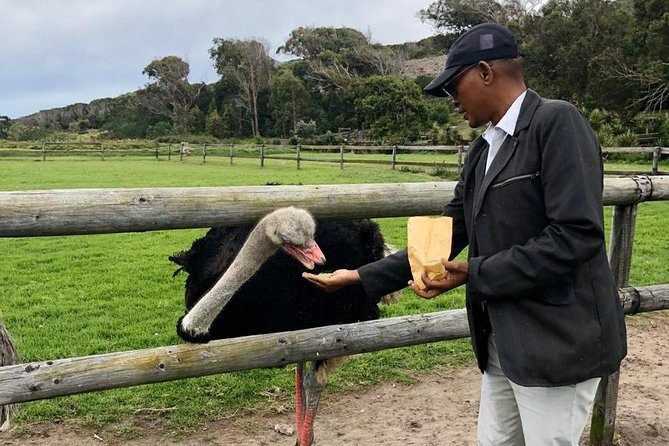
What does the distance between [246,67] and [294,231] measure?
60749 mm

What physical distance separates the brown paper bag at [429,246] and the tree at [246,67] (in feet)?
184

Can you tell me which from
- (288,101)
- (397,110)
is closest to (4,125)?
(288,101)

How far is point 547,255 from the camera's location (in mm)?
1668

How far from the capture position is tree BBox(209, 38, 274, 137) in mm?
58844

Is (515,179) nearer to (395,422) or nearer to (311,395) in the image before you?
(311,395)

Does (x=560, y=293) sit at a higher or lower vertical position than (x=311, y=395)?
higher

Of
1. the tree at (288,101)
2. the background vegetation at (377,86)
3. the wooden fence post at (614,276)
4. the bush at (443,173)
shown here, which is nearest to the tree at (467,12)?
the background vegetation at (377,86)

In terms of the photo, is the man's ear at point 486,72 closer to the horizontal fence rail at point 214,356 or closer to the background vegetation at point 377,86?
the horizontal fence rail at point 214,356

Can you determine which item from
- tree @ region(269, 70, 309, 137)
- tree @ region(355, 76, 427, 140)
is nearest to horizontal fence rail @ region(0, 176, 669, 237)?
tree @ region(355, 76, 427, 140)

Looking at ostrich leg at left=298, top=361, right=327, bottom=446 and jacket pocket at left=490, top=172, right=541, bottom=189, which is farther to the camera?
ostrich leg at left=298, top=361, right=327, bottom=446

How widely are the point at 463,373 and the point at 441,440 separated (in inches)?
39.4

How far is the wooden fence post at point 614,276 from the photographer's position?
3.21m

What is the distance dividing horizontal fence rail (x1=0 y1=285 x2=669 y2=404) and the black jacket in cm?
100

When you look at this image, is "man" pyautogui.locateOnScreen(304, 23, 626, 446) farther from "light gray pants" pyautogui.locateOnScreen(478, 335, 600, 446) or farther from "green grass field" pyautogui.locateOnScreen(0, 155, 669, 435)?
"green grass field" pyautogui.locateOnScreen(0, 155, 669, 435)
